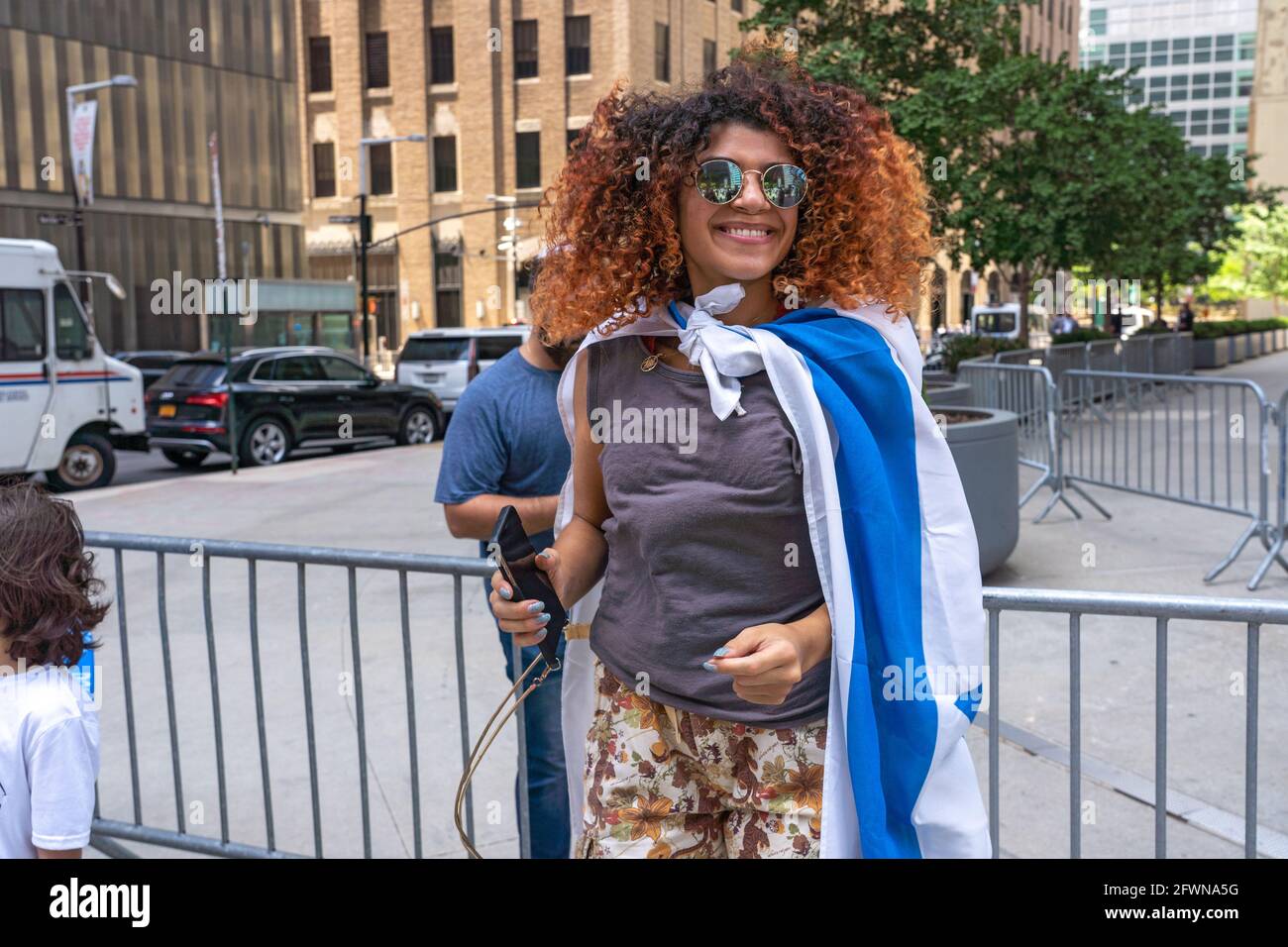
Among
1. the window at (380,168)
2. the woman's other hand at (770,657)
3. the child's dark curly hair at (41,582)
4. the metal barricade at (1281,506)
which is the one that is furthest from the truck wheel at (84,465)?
the window at (380,168)

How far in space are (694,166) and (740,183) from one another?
0.09m

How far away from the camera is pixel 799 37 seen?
17.6 m

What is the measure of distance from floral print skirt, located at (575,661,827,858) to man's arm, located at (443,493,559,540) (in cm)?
93

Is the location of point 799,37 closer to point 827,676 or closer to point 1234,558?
point 1234,558

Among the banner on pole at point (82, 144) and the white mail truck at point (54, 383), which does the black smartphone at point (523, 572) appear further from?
the banner on pole at point (82, 144)

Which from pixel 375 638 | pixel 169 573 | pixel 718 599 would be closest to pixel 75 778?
pixel 718 599

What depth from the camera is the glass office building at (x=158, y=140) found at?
39.4 meters

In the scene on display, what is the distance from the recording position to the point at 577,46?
47156mm

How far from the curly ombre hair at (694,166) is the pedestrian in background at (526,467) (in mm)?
986

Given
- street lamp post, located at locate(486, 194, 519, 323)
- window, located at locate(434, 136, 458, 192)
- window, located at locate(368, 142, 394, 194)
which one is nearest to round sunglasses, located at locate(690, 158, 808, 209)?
street lamp post, located at locate(486, 194, 519, 323)

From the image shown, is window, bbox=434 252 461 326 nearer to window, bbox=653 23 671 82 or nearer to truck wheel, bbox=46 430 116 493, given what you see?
window, bbox=653 23 671 82

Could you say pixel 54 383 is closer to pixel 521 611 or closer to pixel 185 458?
pixel 185 458

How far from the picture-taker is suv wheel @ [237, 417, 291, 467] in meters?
16.5

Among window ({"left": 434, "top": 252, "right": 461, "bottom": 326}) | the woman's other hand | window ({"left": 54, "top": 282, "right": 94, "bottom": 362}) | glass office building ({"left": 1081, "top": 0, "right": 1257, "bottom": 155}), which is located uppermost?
glass office building ({"left": 1081, "top": 0, "right": 1257, "bottom": 155})
